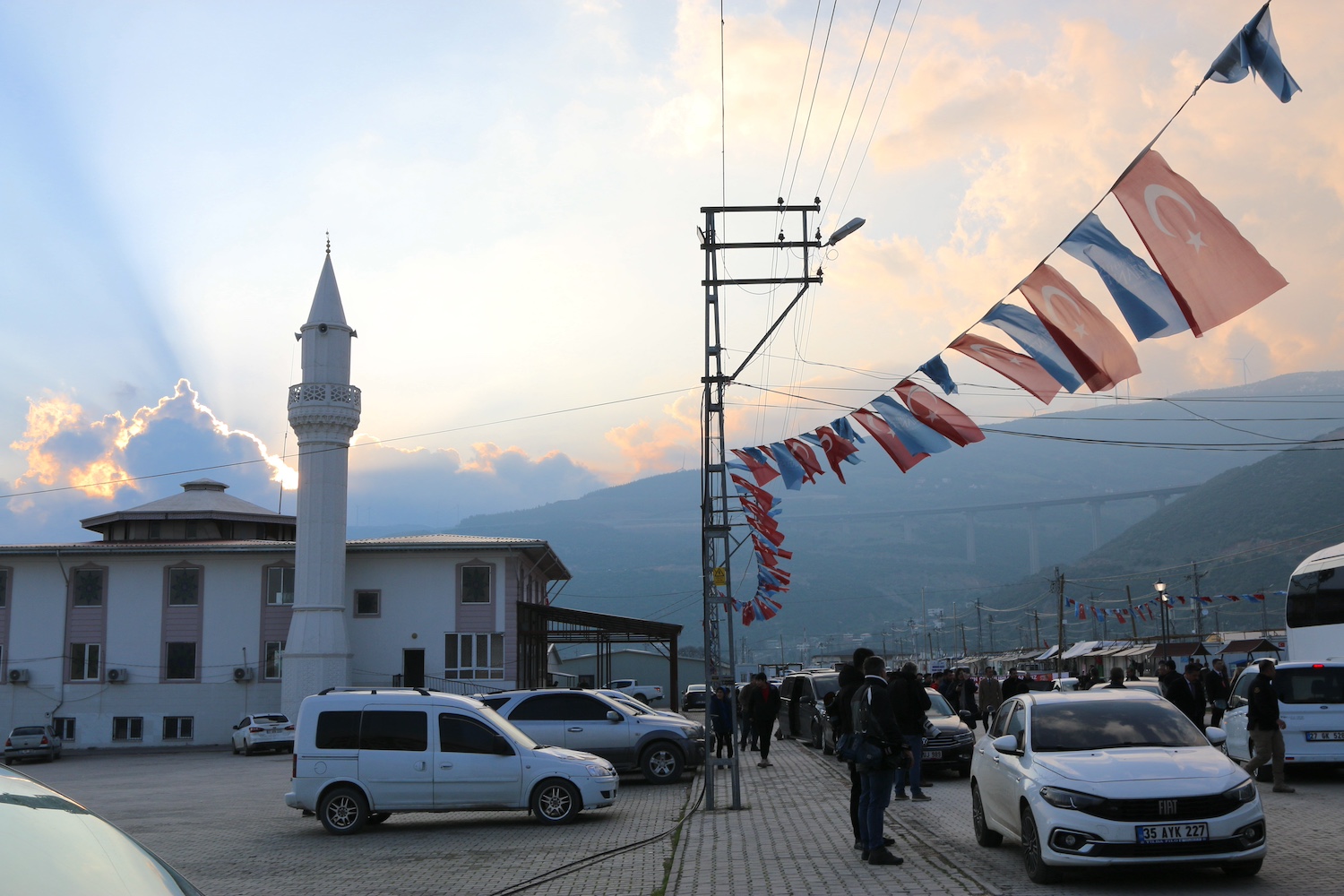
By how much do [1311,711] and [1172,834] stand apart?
9044 mm

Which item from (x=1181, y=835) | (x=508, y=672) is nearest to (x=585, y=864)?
(x=1181, y=835)

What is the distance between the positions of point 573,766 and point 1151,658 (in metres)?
57.3

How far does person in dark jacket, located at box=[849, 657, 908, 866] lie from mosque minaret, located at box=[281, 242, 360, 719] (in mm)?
35914

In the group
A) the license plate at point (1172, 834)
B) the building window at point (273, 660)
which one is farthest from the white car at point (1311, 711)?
the building window at point (273, 660)

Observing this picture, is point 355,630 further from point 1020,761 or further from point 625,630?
point 1020,761

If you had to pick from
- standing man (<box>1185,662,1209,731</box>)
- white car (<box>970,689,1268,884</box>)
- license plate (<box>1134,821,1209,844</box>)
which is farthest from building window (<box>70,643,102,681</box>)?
license plate (<box>1134,821,1209,844</box>)

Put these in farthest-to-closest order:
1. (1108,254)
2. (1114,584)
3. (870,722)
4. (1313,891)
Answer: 1. (1114,584)
2. (870,722)
3. (1108,254)
4. (1313,891)

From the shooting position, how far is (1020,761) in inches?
385

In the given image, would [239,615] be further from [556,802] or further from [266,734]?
[556,802]

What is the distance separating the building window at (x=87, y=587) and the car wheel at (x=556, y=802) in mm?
38196

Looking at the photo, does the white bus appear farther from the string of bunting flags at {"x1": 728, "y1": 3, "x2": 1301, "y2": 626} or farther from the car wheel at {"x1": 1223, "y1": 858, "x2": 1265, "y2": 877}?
the car wheel at {"x1": 1223, "y1": 858, "x2": 1265, "y2": 877}

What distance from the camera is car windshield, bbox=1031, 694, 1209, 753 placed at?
977cm

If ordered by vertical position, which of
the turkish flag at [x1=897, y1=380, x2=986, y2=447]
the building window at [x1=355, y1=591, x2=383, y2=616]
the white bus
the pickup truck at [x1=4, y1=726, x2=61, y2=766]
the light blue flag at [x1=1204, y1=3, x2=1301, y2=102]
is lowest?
the pickup truck at [x1=4, y1=726, x2=61, y2=766]

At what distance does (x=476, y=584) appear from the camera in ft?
153
